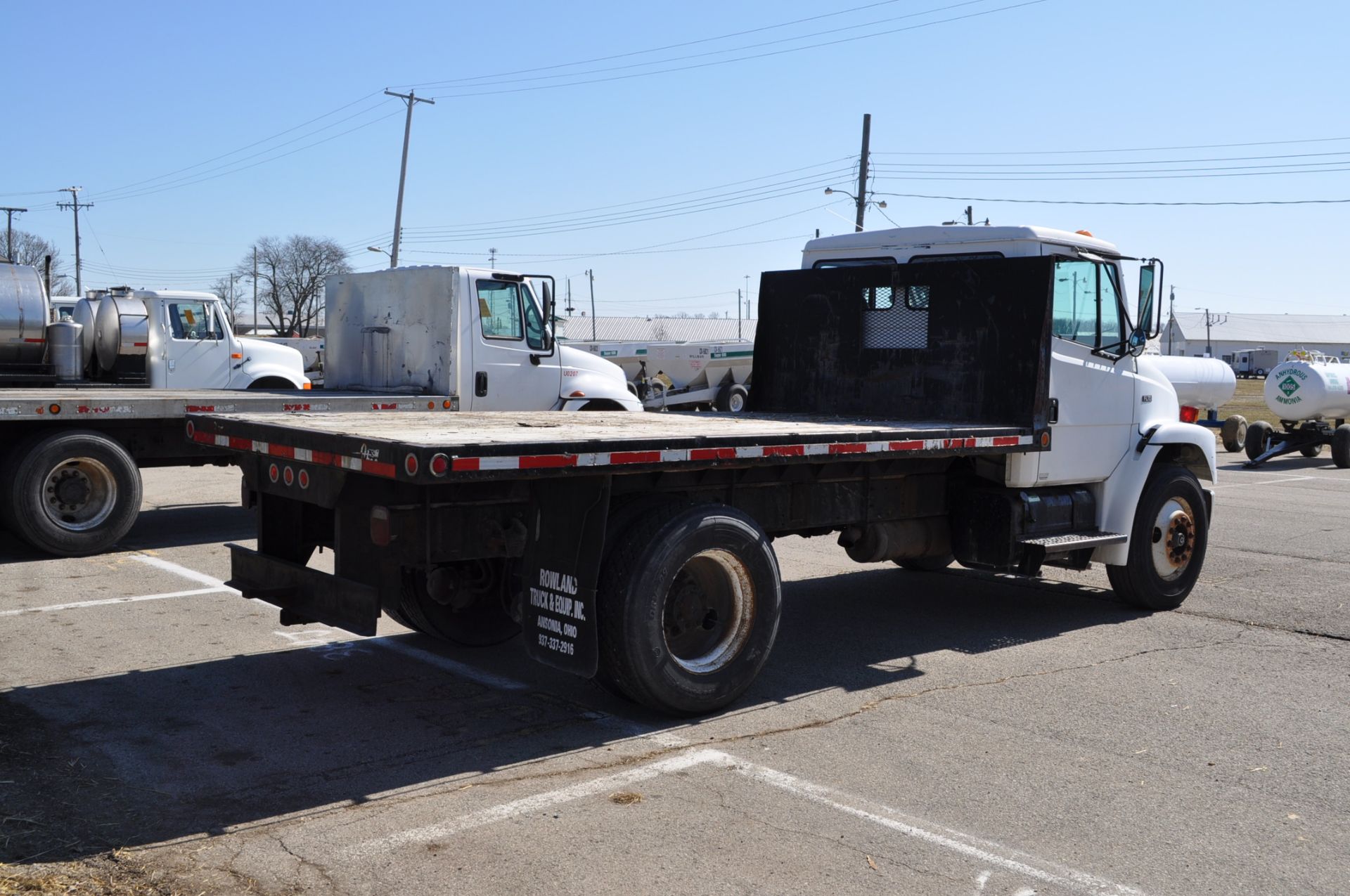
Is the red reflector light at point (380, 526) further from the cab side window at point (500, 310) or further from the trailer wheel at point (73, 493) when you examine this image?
the cab side window at point (500, 310)

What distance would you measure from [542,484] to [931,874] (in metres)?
2.62

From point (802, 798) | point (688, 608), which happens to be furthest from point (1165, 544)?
point (802, 798)

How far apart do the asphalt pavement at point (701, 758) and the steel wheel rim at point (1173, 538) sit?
376mm

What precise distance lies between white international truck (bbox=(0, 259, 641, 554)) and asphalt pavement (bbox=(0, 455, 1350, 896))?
1989 millimetres

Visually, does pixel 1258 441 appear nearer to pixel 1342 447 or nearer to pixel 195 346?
pixel 1342 447

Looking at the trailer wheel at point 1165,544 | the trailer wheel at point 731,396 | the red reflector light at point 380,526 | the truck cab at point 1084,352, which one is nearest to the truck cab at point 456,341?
the truck cab at point 1084,352

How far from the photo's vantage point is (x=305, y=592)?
20.9 ft

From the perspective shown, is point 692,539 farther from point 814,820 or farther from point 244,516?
point 244,516

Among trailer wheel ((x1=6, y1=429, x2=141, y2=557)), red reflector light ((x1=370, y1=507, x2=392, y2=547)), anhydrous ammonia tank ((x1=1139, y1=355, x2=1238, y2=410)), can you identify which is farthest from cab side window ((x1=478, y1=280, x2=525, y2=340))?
anhydrous ammonia tank ((x1=1139, y1=355, x2=1238, y2=410))

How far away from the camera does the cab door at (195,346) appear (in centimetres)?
1612

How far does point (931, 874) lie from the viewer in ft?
14.7

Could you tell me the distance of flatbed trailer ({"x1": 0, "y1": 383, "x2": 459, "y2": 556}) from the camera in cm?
1073

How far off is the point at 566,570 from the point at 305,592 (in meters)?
1.45

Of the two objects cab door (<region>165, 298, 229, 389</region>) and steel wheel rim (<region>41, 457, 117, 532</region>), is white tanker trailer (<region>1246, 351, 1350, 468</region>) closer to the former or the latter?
cab door (<region>165, 298, 229, 389</region>)
